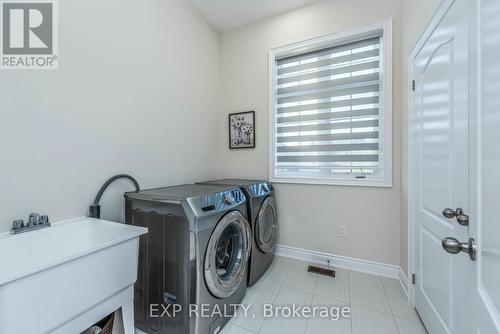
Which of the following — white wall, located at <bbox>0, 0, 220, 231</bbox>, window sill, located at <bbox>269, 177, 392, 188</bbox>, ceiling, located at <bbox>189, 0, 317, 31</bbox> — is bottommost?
window sill, located at <bbox>269, 177, 392, 188</bbox>

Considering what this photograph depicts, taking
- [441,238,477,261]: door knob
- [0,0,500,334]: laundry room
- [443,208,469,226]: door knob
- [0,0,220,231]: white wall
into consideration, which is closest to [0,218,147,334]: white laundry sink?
[0,0,500,334]: laundry room

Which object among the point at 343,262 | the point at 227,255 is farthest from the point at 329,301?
the point at 227,255

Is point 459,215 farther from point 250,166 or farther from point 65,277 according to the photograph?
point 250,166

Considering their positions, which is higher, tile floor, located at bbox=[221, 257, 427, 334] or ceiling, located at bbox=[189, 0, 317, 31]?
ceiling, located at bbox=[189, 0, 317, 31]

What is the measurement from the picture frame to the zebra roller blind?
314 mm

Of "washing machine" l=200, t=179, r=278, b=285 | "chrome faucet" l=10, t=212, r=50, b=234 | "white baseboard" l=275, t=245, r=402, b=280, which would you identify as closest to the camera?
"chrome faucet" l=10, t=212, r=50, b=234

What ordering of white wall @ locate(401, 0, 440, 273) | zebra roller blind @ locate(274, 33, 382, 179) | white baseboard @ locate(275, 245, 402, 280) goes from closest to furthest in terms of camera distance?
white wall @ locate(401, 0, 440, 273)
white baseboard @ locate(275, 245, 402, 280)
zebra roller blind @ locate(274, 33, 382, 179)

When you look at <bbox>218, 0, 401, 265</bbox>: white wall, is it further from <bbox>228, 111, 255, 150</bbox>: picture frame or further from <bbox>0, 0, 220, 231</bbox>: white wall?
<bbox>0, 0, 220, 231</bbox>: white wall

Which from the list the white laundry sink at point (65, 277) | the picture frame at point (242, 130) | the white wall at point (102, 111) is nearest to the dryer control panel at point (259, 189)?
the picture frame at point (242, 130)

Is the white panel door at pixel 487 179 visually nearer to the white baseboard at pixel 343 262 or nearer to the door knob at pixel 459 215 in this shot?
the door knob at pixel 459 215

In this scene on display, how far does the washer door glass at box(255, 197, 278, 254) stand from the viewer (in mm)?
1956

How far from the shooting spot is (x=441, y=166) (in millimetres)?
1126

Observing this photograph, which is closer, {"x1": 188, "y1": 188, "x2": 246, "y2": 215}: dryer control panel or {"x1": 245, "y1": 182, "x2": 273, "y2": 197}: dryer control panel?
{"x1": 188, "y1": 188, "x2": 246, "y2": 215}: dryer control panel

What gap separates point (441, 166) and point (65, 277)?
72.4 inches
